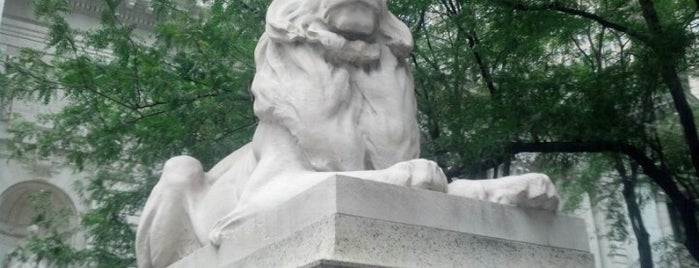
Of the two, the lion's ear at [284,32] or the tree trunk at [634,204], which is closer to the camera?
the lion's ear at [284,32]

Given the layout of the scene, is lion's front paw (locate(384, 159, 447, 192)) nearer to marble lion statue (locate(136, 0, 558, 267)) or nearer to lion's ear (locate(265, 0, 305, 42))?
marble lion statue (locate(136, 0, 558, 267))

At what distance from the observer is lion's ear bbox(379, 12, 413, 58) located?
15.2 ft

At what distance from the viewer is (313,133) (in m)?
4.08

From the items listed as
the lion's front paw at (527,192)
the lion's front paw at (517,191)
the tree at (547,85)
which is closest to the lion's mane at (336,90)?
the lion's front paw at (517,191)

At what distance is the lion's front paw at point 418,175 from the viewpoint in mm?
3490

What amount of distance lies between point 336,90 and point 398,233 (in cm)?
122

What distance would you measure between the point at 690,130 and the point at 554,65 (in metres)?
1.83

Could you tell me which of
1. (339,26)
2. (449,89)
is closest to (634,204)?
(449,89)

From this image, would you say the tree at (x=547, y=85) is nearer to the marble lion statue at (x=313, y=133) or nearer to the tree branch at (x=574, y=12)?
the tree branch at (x=574, y=12)

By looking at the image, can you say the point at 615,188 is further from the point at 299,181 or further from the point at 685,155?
the point at 299,181

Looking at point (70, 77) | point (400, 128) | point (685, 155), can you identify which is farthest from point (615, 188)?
point (400, 128)

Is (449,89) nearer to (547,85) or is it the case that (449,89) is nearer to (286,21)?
(547,85)

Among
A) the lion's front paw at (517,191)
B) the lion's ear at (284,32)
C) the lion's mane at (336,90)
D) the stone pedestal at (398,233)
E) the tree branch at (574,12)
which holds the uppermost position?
the tree branch at (574,12)

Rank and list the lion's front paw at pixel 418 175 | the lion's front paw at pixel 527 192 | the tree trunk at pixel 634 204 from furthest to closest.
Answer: the tree trunk at pixel 634 204 → the lion's front paw at pixel 527 192 → the lion's front paw at pixel 418 175
